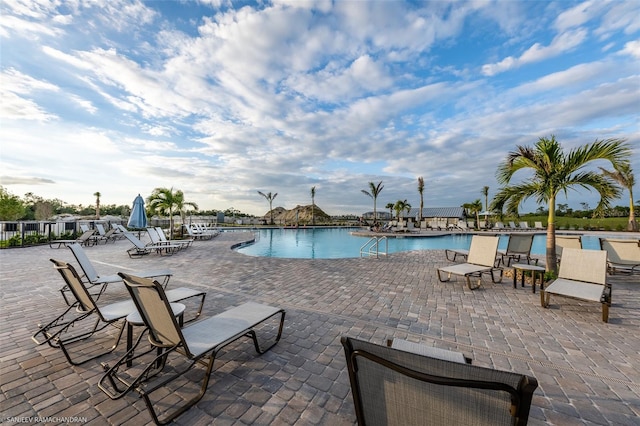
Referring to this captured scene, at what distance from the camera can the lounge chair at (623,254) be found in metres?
6.05

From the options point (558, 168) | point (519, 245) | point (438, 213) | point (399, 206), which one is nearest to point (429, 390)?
point (558, 168)

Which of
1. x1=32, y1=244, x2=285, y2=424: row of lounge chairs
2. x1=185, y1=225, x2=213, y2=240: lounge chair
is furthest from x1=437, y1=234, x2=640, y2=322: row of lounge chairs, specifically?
x1=185, y1=225, x2=213, y2=240: lounge chair

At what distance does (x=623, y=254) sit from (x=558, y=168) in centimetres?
361

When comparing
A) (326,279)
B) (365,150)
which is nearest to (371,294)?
(326,279)

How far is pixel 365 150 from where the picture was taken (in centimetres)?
2372

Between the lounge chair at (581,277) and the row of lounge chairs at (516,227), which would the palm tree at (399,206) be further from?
the lounge chair at (581,277)

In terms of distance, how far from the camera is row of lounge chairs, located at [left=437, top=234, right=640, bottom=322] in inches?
153

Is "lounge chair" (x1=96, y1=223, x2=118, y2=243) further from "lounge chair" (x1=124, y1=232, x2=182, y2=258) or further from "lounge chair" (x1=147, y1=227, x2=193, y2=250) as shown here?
"lounge chair" (x1=124, y1=232, x2=182, y2=258)

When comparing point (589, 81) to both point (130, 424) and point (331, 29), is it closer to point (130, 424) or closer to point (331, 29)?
point (331, 29)

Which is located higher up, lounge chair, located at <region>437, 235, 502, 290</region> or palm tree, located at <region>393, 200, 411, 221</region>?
palm tree, located at <region>393, 200, 411, 221</region>

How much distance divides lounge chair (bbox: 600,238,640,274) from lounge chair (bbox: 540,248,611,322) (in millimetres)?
3062

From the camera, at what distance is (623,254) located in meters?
6.27

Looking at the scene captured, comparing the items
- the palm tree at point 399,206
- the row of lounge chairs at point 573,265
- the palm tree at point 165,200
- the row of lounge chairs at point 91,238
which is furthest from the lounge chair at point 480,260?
the palm tree at point 399,206

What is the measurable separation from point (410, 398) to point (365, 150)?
24.1m
